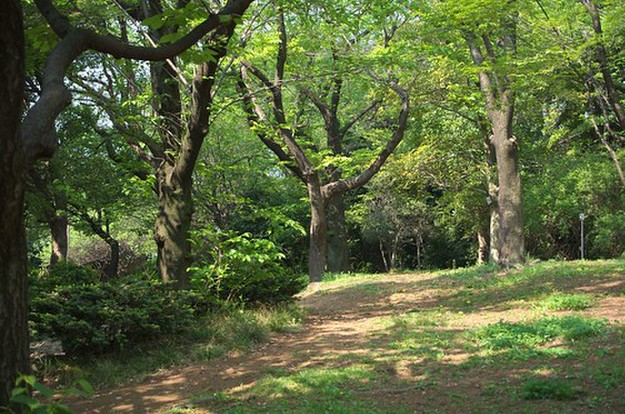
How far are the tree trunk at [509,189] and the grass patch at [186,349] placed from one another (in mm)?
7446

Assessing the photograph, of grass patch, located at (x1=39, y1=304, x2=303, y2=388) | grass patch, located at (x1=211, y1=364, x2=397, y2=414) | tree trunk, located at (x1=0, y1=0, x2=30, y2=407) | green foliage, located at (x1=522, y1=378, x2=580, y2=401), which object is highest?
tree trunk, located at (x1=0, y1=0, x2=30, y2=407)

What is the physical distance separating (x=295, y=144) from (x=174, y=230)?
8.02 m

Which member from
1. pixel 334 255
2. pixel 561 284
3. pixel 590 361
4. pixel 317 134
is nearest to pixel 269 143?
pixel 334 255

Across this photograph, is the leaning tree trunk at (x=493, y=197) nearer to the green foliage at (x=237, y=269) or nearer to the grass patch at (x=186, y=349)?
the green foliage at (x=237, y=269)

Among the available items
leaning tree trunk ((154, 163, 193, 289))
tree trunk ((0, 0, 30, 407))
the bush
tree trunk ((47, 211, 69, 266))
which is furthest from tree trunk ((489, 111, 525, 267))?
tree trunk ((0, 0, 30, 407))

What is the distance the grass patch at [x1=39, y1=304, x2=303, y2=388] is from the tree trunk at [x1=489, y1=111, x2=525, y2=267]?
24.4ft

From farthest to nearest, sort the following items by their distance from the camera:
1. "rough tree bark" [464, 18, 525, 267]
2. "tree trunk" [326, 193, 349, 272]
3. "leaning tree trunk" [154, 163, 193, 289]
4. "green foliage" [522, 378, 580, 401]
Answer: "tree trunk" [326, 193, 349, 272]
"rough tree bark" [464, 18, 525, 267]
"leaning tree trunk" [154, 163, 193, 289]
"green foliage" [522, 378, 580, 401]

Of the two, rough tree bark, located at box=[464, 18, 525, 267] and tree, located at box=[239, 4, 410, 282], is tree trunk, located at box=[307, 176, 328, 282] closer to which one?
tree, located at box=[239, 4, 410, 282]

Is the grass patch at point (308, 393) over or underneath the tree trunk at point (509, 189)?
underneath

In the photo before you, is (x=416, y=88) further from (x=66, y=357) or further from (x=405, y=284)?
(x=66, y=357)

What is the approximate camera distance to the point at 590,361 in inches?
209

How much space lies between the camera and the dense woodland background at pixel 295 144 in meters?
7.06

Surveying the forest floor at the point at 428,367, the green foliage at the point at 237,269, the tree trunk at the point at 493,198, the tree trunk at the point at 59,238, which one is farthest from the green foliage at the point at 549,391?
the tree trunk at the point at 493,198

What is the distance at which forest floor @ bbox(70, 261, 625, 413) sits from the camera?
4559mm
